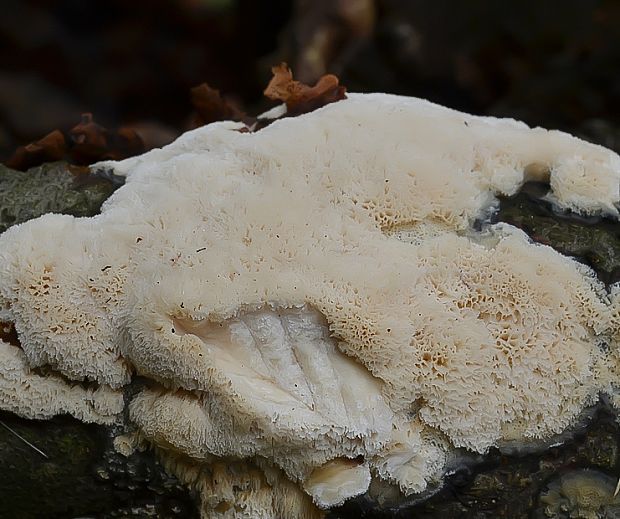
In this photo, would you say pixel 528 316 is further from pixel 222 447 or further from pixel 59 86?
pixel 59 86

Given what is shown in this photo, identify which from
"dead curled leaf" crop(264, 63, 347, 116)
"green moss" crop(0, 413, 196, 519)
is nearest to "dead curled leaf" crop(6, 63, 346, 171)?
"dead curled leaf" crop(264, 63, 347, 116)

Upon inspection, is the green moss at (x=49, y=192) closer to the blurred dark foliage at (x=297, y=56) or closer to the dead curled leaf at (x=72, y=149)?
the dead curled leaf at (x=72, y=149)

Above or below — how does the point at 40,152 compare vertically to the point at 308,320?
above

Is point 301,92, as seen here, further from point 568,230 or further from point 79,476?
point 79,476

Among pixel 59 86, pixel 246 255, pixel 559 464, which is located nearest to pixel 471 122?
pixel 246 255

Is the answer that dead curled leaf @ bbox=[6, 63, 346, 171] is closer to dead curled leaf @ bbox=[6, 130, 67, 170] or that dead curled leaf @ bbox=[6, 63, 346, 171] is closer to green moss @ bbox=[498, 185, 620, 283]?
dead curled leaf @ bbox=[6, 130, 67, 170]

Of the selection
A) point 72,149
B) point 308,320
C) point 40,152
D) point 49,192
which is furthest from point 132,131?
point 308,320
